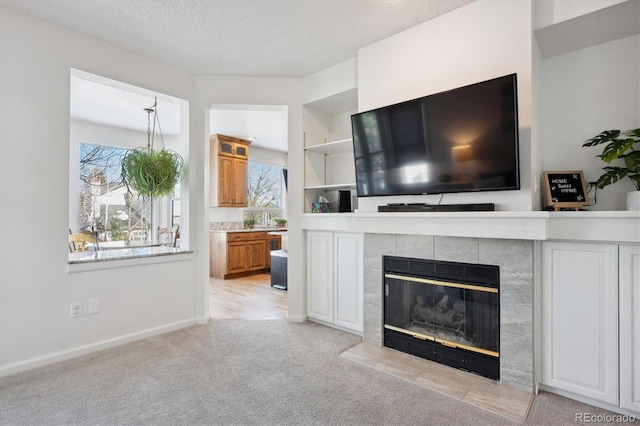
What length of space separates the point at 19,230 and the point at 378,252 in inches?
112

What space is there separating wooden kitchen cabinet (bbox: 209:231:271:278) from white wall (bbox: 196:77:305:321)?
2.59 m

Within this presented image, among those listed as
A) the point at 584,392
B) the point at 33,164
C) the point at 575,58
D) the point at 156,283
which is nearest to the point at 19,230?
the point at 33,164

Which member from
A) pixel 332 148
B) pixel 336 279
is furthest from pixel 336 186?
pixel 336 279

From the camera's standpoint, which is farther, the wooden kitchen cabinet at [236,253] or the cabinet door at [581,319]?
the wooden kitchen cabinet at [236,253]

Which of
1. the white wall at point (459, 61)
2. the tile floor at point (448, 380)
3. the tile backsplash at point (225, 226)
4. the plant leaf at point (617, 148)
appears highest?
the white wall at point (459, 61)

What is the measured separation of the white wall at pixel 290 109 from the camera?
12.3ft

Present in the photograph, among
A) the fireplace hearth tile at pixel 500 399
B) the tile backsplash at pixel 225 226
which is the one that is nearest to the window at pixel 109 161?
the tile backsplash at pixel 225 226

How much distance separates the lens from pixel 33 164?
2627 millimetres

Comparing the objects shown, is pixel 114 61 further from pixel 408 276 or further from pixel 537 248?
pixel 537 248

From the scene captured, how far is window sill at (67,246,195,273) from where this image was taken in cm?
288

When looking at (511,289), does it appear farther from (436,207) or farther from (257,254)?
(257,254)

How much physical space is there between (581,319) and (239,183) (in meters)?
5.90

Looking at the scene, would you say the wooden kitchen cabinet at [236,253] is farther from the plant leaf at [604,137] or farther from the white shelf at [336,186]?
the plant leaf at [604,137]

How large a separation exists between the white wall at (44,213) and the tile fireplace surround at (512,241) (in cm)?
254
